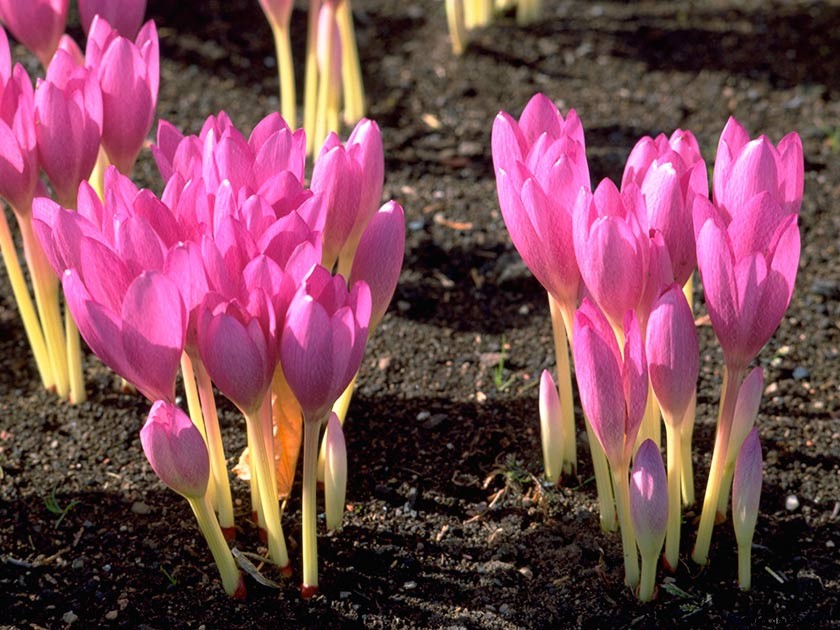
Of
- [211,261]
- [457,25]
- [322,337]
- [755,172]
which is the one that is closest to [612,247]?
[755,172]

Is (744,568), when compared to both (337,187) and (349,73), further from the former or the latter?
(349,73)

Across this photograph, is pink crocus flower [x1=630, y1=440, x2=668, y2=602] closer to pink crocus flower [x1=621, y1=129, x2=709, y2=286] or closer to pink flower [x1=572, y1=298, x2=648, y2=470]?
pink flower [x1=572, y1=298, x2=648, y2=470]

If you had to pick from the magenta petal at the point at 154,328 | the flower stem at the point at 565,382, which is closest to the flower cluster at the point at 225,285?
the magenta petal at the point at 154,328

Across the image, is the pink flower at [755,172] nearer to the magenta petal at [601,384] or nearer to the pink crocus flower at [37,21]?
the magenta petal at [601,384]

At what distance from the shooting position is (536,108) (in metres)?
1.49

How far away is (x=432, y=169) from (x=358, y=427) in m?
0.98

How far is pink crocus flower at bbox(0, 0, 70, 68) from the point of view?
184 cm

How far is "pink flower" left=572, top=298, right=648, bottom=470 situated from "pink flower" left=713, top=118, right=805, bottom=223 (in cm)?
20

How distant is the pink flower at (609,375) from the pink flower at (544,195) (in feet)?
0.27

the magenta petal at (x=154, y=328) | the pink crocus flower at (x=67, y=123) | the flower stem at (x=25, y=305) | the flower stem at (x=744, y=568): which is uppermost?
the pink crocus flower at (x=67, y=123)

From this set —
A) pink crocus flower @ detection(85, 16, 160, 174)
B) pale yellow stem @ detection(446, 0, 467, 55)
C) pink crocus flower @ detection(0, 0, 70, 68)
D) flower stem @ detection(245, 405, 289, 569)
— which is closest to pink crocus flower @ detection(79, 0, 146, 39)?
pink crocus flower @ detection(0, 0, 70, 68)

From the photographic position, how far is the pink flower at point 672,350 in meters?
1.28

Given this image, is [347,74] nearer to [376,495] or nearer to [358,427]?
[358,427]

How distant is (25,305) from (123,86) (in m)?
0.41
